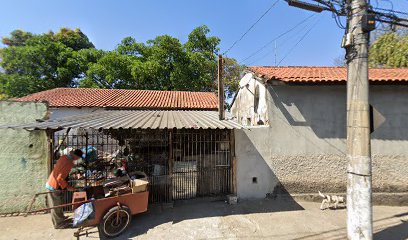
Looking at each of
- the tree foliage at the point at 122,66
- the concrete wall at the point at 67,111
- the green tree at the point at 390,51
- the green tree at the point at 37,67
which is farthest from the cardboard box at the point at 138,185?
the green tree at the point at 37,67

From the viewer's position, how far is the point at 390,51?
36.5 ft

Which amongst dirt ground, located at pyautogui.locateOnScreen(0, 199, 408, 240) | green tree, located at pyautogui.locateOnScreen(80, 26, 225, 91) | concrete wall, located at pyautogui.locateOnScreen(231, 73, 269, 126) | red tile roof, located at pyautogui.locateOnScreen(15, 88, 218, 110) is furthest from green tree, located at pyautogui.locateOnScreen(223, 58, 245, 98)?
dirt ground, located at pyautogui.locateOnScreen(0, 199, 408, 240)

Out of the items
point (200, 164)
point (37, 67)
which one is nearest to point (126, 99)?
point (200, 164)

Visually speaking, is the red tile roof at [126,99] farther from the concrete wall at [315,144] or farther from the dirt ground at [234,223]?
the dirt ground at [234,223]

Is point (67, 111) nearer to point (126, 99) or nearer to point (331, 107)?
point (126, 99)

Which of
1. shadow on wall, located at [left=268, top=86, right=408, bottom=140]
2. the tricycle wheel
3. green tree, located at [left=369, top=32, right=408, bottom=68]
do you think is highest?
green tree, located at [left=369, top=32, right=408, bottom=68]

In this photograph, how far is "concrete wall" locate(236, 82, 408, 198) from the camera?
22.3 ft

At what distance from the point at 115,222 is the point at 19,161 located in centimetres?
350

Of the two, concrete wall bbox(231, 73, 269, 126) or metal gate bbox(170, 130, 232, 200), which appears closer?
metal gate bbox(170, 130, 232, 200)

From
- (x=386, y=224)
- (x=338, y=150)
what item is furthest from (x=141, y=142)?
(x=386, y=224)

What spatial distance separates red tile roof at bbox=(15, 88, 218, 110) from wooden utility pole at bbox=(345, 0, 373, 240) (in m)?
8.81

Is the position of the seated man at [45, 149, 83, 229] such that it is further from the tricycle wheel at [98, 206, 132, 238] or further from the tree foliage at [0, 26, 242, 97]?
the tree foliage at [0, 26, 242, 97]

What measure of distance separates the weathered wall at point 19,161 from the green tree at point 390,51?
50.6ft

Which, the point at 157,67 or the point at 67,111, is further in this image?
the point at 157,67
